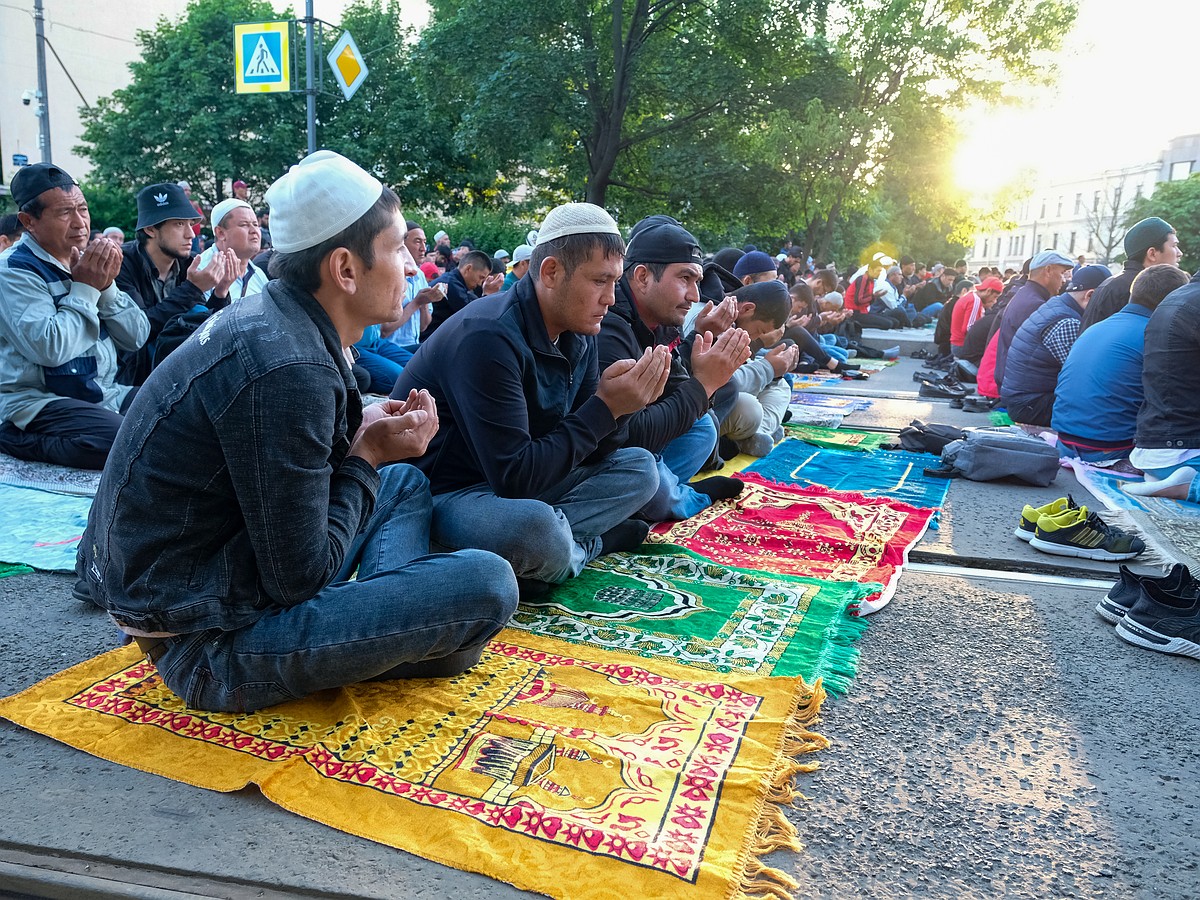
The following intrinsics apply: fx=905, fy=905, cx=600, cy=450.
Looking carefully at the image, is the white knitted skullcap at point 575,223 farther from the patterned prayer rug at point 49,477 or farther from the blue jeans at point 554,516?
the patterned prayer rug at point 49,477

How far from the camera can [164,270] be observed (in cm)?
563

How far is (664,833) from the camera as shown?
203 cm

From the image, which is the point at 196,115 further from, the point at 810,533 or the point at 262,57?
the point at 810,533

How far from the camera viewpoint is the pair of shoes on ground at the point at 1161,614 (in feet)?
10.5

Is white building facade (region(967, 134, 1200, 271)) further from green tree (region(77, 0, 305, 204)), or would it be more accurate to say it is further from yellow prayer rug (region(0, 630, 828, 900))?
yellow prayer rug (region(0, 630, 828, 900))

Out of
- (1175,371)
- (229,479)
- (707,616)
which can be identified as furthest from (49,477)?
(1175,371)

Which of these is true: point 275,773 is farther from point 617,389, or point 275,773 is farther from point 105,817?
point 617,389

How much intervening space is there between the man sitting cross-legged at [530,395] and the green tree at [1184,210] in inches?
1640

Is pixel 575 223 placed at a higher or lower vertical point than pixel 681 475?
higher

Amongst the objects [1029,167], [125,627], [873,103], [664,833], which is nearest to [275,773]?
[125,627]

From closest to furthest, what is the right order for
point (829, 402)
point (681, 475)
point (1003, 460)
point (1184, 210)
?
1. point (681, 475)
2. point (1003, 460)
3. point (829, 402)
4. point (1184, 210)

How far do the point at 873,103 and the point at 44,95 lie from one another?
61.3 feet

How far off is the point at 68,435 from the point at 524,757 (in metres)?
3.73

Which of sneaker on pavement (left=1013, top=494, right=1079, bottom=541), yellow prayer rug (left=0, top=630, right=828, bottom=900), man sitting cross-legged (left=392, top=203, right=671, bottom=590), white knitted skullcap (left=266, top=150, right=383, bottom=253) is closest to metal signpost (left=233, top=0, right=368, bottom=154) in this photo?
man sitting cross-legged (left=392, top=203, right=671, bottom=590)
